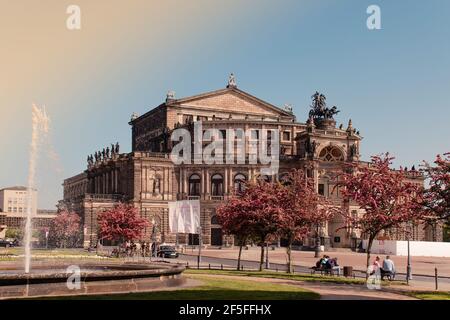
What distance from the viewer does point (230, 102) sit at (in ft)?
359

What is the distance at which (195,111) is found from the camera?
106625 millimetres

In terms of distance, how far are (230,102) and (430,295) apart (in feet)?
272

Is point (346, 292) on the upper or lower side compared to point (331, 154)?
lower

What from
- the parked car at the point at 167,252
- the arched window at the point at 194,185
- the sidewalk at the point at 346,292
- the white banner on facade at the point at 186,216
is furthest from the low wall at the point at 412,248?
the sidewalk at the point at 346,292

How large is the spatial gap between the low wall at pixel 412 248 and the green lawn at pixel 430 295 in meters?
51.9

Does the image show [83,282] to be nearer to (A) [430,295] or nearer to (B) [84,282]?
(B) [84,282]

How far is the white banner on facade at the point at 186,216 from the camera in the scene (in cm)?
5988

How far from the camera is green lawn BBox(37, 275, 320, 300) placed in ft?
75.1

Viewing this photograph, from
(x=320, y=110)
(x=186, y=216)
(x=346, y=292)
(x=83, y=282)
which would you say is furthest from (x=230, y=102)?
(x=83, y=282)

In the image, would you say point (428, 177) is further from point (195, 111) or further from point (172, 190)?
point (195, 111)

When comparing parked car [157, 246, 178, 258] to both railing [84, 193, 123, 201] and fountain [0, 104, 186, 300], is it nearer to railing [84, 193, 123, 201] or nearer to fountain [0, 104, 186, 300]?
railing [84, 193, 123, 201]
